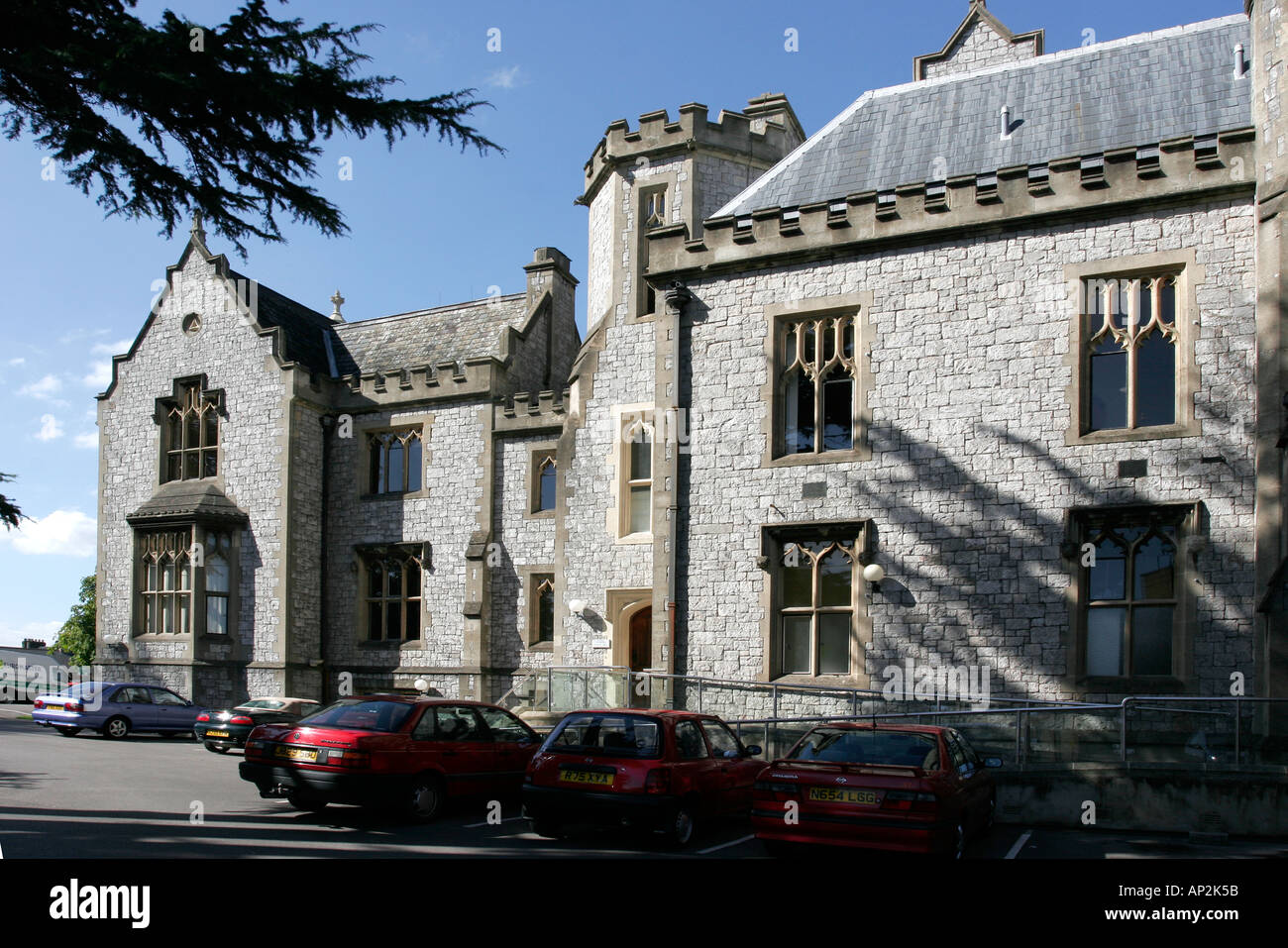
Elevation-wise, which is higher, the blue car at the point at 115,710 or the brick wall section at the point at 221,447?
the brick wall section at the point at 221,447

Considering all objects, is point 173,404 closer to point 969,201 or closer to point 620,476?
point 620,476

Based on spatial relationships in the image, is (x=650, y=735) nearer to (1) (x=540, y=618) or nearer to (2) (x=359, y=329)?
(1) (x=540, y=618)

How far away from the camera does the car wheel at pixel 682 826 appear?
10805 mm

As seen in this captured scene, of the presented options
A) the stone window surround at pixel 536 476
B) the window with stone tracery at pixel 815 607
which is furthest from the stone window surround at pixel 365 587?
the window with stone tracery at pixel 815 607

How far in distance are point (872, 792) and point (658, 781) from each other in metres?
2.18

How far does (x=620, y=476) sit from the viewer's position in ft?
72.1

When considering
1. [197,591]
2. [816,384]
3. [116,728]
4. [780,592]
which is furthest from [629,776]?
[197,591]

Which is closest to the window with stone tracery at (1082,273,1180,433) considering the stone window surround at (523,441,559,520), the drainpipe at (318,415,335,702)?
the stone window surround at (523,441,559,520)

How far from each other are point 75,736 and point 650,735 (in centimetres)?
1712

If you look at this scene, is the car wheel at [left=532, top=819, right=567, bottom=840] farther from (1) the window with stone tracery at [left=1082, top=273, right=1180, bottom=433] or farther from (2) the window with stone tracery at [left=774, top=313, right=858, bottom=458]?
(1) the window with stone tracery at [left=1082, top=273, right=1180, bottom=433]

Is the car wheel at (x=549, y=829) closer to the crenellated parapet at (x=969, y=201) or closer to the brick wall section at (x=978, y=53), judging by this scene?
the crenellated parapet at (x=969, y=201)

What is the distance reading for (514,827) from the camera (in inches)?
478

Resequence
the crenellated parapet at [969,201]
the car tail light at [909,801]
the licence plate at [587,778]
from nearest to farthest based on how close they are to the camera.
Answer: the car tail light at [909,801], the licence plate at [587,778], the crenellated parapet at [969,201]

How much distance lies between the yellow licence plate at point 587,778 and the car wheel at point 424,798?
1840mm
